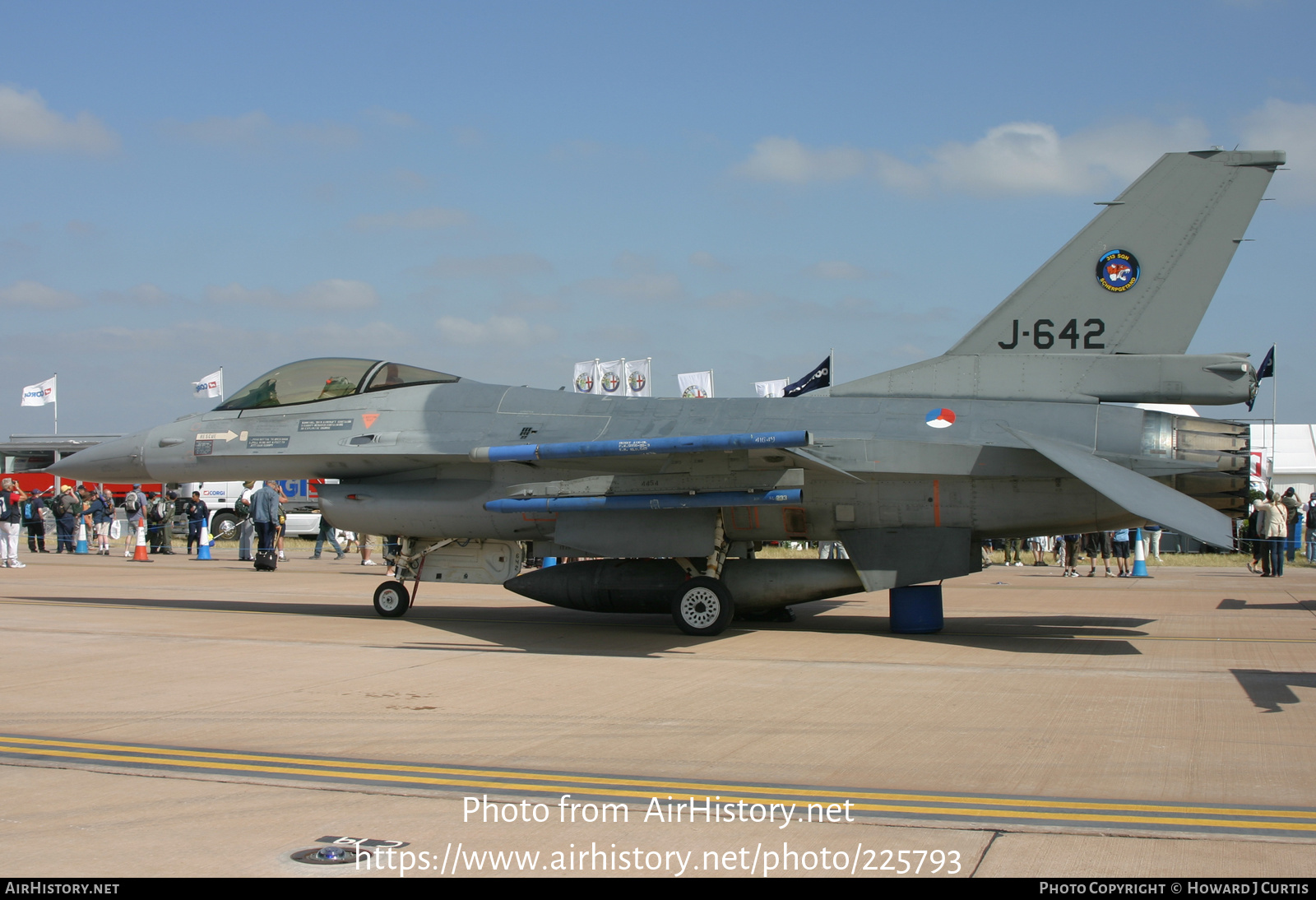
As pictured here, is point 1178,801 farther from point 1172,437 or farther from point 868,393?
point 868,393

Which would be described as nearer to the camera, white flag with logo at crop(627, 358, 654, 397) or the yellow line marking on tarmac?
the yellow line marking on tarmac

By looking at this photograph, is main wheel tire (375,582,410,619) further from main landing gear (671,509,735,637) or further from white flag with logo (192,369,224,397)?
white flag with logo (192,369,224,397)

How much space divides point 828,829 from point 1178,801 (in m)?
1.79

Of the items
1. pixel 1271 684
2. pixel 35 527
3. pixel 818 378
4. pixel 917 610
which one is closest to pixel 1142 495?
pixel 1271 684

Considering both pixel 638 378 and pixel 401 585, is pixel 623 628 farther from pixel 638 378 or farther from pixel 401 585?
pixel 638 378

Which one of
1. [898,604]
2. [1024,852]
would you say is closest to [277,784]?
[1024,852]

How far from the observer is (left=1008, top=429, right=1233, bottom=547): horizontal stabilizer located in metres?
8.55

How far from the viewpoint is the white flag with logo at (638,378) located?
38281 millimetres

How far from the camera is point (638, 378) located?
126 feet

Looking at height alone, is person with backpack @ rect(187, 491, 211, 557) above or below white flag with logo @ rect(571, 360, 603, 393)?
below

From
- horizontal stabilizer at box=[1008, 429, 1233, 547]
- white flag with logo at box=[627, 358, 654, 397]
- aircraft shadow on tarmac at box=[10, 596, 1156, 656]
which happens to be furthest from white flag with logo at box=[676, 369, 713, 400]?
horizontal stabilizer at box=[1008, 429, 1233, 547]

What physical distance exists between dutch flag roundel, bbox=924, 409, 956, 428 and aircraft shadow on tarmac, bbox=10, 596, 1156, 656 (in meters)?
2.27

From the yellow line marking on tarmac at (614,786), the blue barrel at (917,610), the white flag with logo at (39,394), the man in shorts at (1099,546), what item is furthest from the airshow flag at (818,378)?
the white flag with logo at (39,394)

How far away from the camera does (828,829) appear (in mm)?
4367
